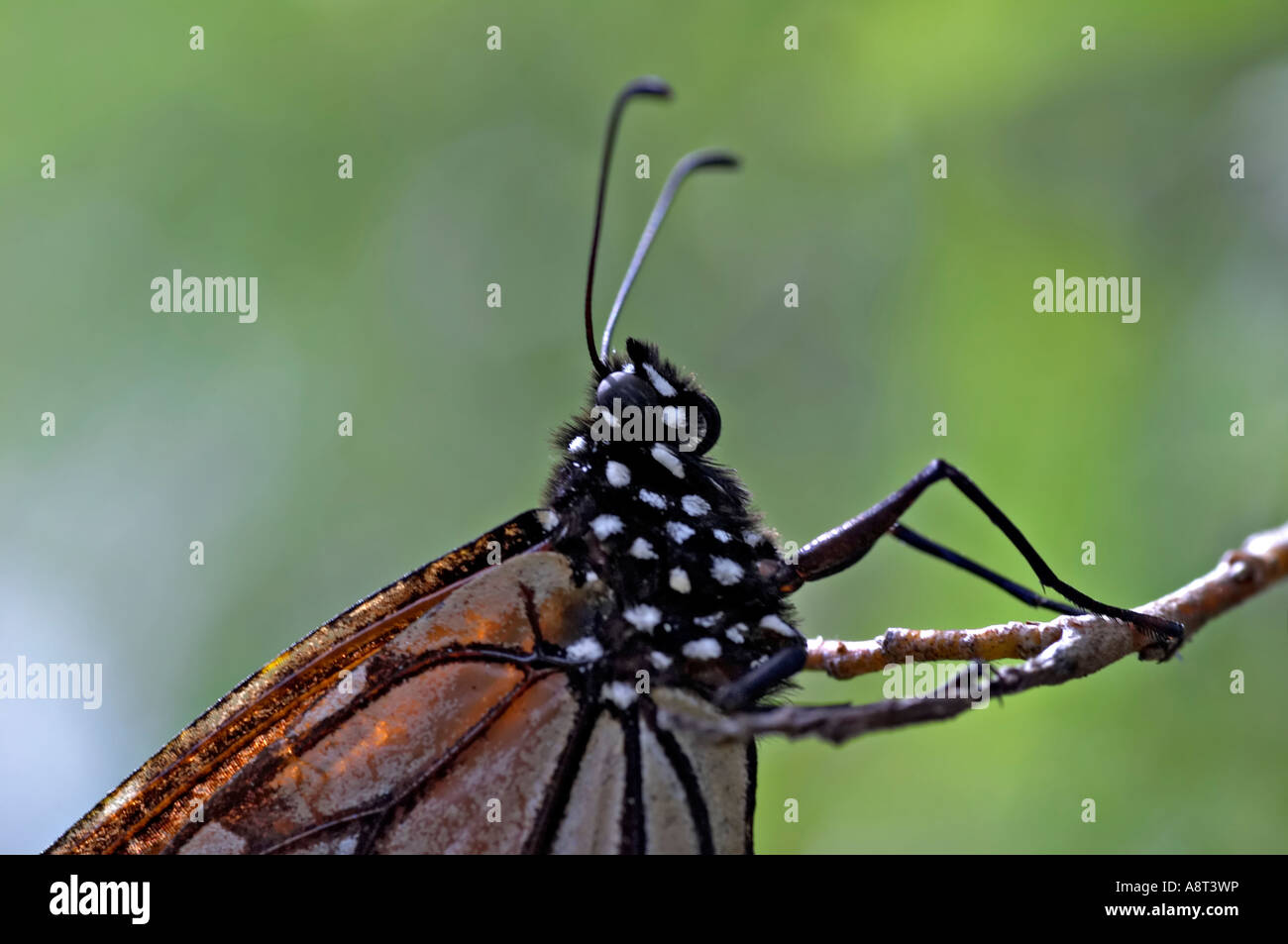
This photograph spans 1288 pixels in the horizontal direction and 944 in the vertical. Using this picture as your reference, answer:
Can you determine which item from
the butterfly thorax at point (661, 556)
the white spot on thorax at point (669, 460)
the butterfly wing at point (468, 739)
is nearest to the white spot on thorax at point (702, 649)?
the butterfly thorax at point (661, 556)

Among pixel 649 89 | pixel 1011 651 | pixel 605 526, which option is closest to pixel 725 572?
pixel 605 526

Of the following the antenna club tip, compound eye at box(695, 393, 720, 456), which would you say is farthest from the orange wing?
the antenna club tip

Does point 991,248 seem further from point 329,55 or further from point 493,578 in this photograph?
point 329,55

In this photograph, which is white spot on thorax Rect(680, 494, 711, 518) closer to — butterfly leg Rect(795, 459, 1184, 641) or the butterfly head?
the butterfly head

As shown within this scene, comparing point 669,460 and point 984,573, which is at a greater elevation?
point 669,460

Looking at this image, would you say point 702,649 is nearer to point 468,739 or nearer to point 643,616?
point 643,616

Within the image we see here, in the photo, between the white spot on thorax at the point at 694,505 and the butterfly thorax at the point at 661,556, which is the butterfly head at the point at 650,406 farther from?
the white spot on thorax at the point at 694,505

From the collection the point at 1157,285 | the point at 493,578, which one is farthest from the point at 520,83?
the point at 493,578
